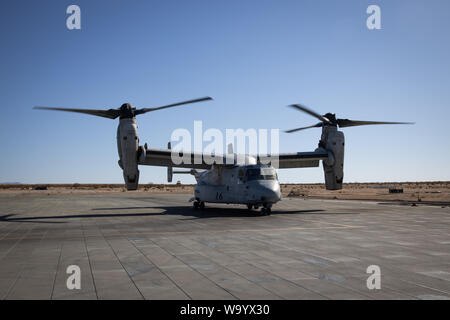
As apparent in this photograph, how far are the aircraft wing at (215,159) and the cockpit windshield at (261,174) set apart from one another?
219 cm

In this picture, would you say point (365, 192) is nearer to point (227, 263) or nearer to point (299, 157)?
point (299, 157)

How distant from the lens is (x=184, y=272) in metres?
7.71

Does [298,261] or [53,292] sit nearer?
[53,292]

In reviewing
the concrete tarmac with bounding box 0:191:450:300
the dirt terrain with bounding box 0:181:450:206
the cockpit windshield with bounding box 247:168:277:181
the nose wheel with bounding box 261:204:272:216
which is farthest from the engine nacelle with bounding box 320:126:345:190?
the concrete tarmac with bounding box 0:191:450:300

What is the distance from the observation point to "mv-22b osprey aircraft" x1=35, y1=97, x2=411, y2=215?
22297 mm

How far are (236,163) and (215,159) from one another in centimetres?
142

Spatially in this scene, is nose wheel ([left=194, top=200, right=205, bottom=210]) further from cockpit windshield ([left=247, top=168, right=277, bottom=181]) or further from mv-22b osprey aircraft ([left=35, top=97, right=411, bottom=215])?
cockpit windshield ([left=247, top=168, right=277, bottom=181])

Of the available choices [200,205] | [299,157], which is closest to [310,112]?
[299,157]

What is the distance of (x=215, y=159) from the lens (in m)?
24.9

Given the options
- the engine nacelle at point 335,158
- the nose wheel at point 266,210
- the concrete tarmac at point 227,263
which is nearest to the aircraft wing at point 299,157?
the engine nacelle at point 335,158
